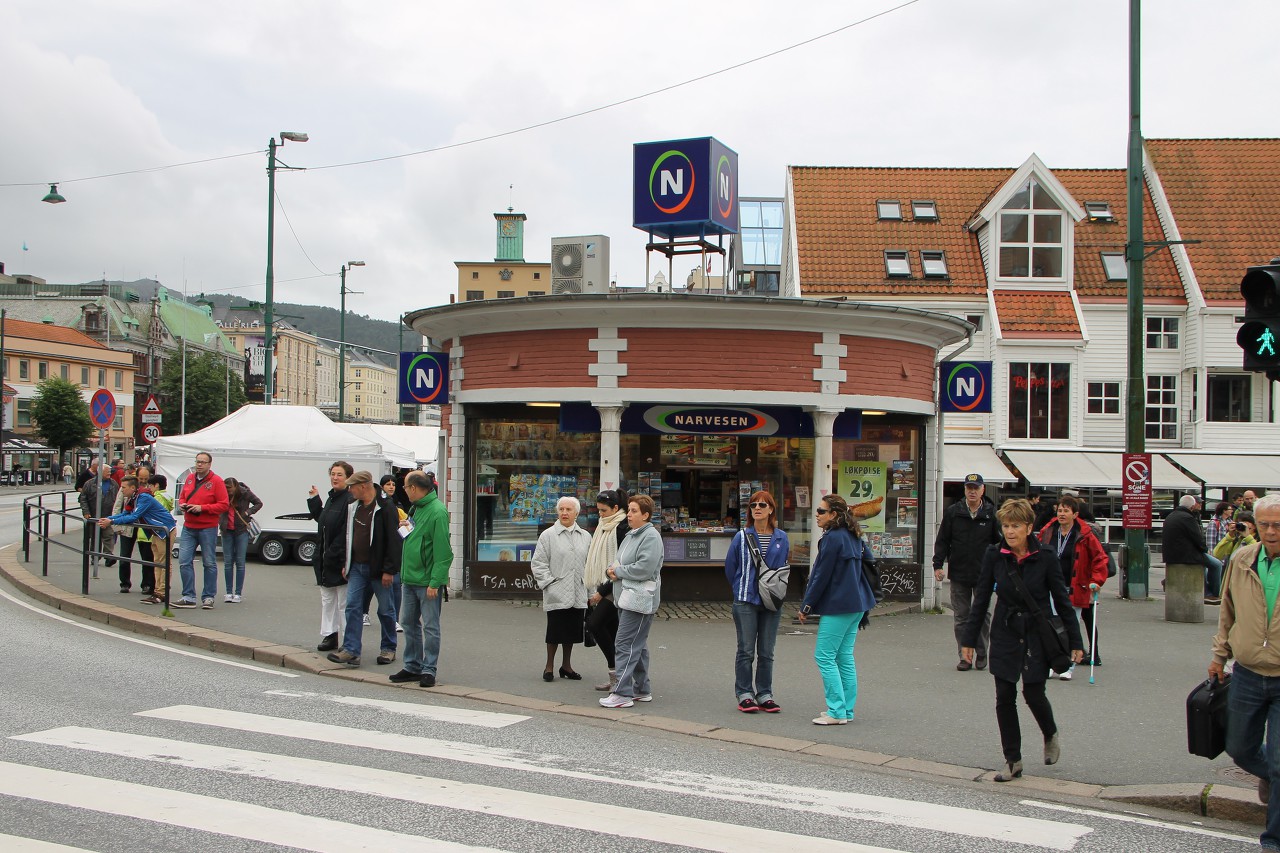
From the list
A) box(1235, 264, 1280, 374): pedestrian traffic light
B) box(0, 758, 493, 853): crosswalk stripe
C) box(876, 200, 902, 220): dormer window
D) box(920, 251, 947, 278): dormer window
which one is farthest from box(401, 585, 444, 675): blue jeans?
box(876, 200, 902, 220): dormer window

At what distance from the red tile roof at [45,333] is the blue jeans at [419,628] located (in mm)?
75818

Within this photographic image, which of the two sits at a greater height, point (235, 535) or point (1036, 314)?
point (1036, 314)

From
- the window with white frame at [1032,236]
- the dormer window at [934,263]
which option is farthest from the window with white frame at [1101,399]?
the dormer window at [934,263]

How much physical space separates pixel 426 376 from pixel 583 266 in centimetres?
273

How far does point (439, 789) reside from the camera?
6348 mm

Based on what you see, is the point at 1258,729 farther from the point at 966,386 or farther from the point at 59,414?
the point at 59,414

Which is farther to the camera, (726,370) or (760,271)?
(760,271)

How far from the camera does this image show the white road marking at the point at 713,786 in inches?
235

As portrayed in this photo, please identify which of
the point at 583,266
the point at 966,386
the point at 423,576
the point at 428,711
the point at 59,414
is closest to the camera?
the point at 428,711

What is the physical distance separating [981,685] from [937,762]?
2.89 metres

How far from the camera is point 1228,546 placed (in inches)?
603

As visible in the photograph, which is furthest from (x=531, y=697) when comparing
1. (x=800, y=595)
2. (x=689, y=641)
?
(x=800, y=595)

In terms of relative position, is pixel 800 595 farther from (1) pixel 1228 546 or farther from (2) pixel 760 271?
(2) pixel 760 271

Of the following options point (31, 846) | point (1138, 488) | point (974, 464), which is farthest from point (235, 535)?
point (974, 464)
